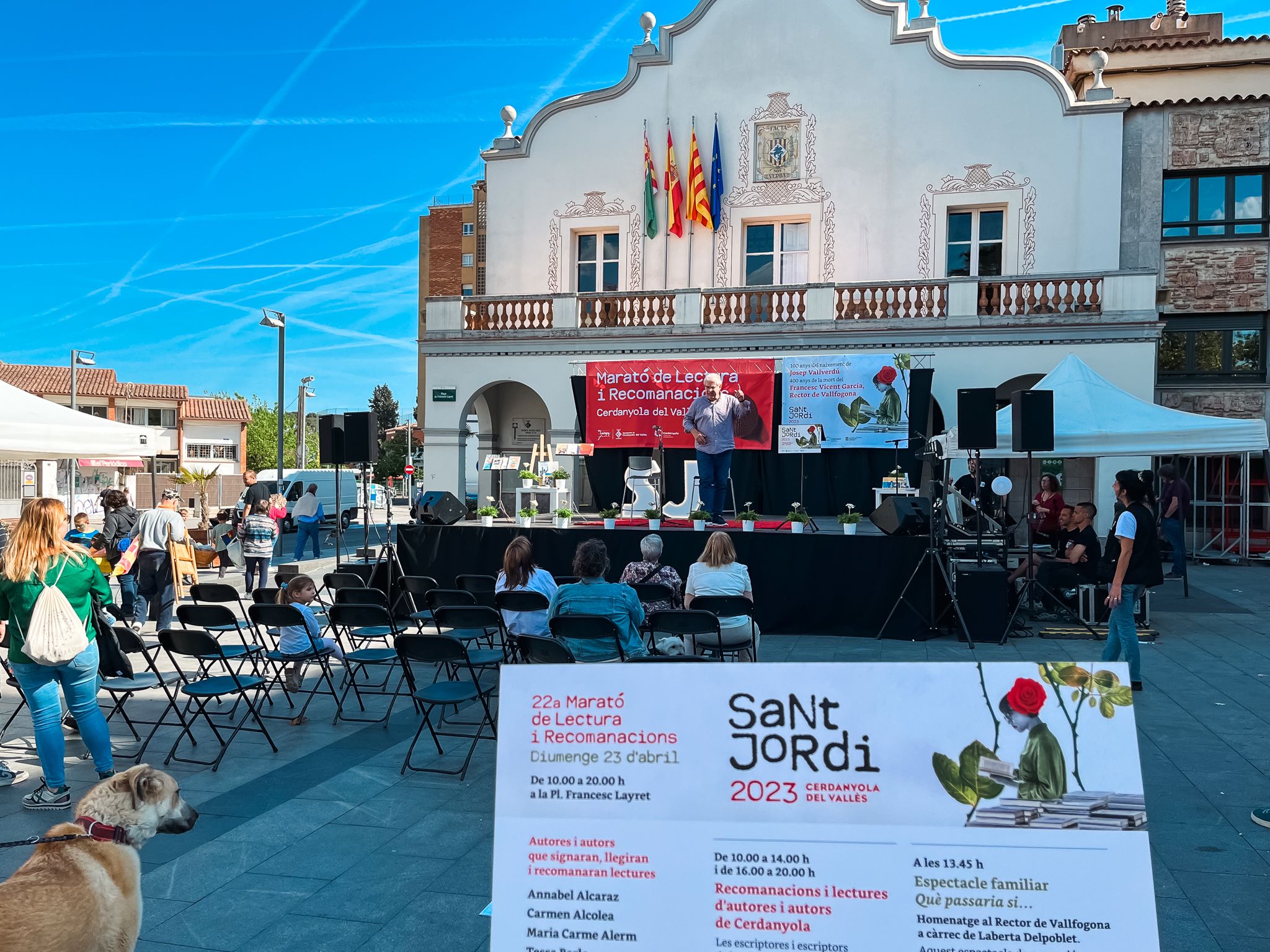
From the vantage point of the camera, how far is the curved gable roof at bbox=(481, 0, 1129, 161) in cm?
1641

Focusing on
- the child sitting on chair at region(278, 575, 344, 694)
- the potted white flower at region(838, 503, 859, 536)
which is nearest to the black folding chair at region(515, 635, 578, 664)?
the child sitting on chair at region(278, 575, 344, 694)

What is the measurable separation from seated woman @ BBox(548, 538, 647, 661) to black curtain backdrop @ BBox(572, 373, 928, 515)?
10.5 metres

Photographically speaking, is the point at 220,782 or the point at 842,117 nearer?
the point at 220,782

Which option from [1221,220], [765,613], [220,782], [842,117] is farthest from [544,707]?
[1221,220]

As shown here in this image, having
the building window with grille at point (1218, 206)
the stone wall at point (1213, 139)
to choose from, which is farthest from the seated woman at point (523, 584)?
the stone wall at point (1213, 139)

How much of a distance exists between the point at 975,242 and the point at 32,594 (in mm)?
16412

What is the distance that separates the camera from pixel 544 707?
1984 millimetres

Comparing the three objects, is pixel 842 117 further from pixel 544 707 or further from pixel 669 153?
pixel 544 707

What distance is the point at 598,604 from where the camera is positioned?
5.70 meters

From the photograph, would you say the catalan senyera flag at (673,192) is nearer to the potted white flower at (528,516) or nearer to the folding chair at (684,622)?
the potted white flower at (528,516)

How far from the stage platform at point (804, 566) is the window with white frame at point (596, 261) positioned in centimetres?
985

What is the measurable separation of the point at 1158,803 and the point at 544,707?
4056 mm

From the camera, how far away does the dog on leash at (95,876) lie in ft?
8.05

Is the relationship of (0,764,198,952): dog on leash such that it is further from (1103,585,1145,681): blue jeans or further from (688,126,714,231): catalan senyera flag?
(688,126,714,231): catalan senyera flag
